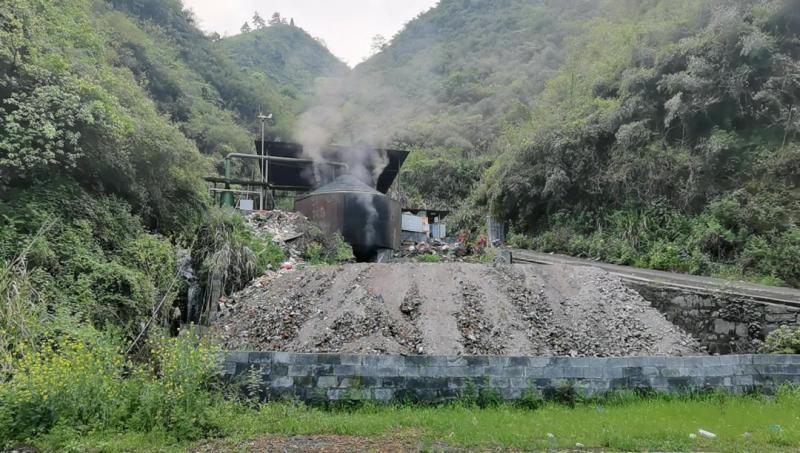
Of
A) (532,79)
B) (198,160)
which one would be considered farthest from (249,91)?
(198,160)

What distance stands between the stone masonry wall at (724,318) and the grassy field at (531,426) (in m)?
1.71

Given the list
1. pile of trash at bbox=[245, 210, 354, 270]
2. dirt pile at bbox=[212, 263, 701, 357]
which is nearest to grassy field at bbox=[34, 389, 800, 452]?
dirt pile at bbox=[212, 263, 701, 357]

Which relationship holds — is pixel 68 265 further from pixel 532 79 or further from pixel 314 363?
pixel 532 79

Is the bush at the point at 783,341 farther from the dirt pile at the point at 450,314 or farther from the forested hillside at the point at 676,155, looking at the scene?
the forested hillside at the point at 676,155

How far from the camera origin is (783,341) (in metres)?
6.02

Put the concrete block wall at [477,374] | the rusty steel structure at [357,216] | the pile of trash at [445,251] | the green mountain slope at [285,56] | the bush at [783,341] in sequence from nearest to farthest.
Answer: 1. the concrete block wall at [477,374]
2. the bush at [783,341]
3. the rusty steel structure at [357,216]
4. the pile of trash at [445,251]
5. the green mountain slope at [285,56]

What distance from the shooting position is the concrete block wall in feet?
17.0

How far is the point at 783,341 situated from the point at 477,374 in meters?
4.00

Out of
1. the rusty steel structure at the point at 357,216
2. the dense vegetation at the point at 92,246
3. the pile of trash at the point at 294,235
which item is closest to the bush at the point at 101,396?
the dense vegetation at the point at 92,246

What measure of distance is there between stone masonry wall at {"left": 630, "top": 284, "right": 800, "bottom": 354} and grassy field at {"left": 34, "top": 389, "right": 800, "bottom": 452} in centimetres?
171

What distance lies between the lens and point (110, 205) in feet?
26.3

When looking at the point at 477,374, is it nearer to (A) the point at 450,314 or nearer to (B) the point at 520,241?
(A) the point at 450,314

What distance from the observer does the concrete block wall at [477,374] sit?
17.0 ft

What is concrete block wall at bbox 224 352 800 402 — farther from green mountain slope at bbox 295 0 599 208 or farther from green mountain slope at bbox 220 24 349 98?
green mountain slope at bbox 220 24 349 98
